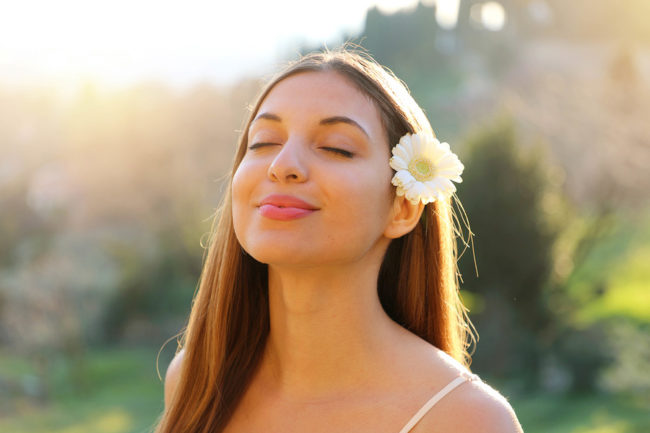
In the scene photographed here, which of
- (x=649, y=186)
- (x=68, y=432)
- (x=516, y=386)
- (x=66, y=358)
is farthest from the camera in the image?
(x=649, y=186)

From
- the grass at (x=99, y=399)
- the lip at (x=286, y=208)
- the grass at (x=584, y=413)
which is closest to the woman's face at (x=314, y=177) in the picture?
the lip at (x=286, y=208)

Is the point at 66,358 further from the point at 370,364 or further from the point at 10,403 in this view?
the point at 370,364

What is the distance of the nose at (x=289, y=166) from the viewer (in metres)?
2.29

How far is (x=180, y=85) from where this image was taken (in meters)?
23.0

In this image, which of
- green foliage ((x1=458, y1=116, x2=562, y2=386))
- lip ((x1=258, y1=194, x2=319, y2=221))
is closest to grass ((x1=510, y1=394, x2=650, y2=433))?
green foliage ((x1=458, y1=116, x2=562, y2=386))

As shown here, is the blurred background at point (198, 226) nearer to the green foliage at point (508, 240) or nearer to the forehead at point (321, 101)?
the green foliage at point (508, 240)

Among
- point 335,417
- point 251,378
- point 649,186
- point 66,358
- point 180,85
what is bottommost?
point 335,417

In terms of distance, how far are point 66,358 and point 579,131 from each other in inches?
542

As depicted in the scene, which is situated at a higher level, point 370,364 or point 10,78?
point 10,78

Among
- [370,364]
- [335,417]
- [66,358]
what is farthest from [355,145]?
[66,358]

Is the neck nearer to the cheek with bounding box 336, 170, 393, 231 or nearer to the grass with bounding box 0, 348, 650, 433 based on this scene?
the cheek with bounding box 336, 170, 393, 231

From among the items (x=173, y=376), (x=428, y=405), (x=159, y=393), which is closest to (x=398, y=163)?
→ (x=428, y=405)

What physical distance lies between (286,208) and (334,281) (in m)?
0.36

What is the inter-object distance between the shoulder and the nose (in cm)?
81
